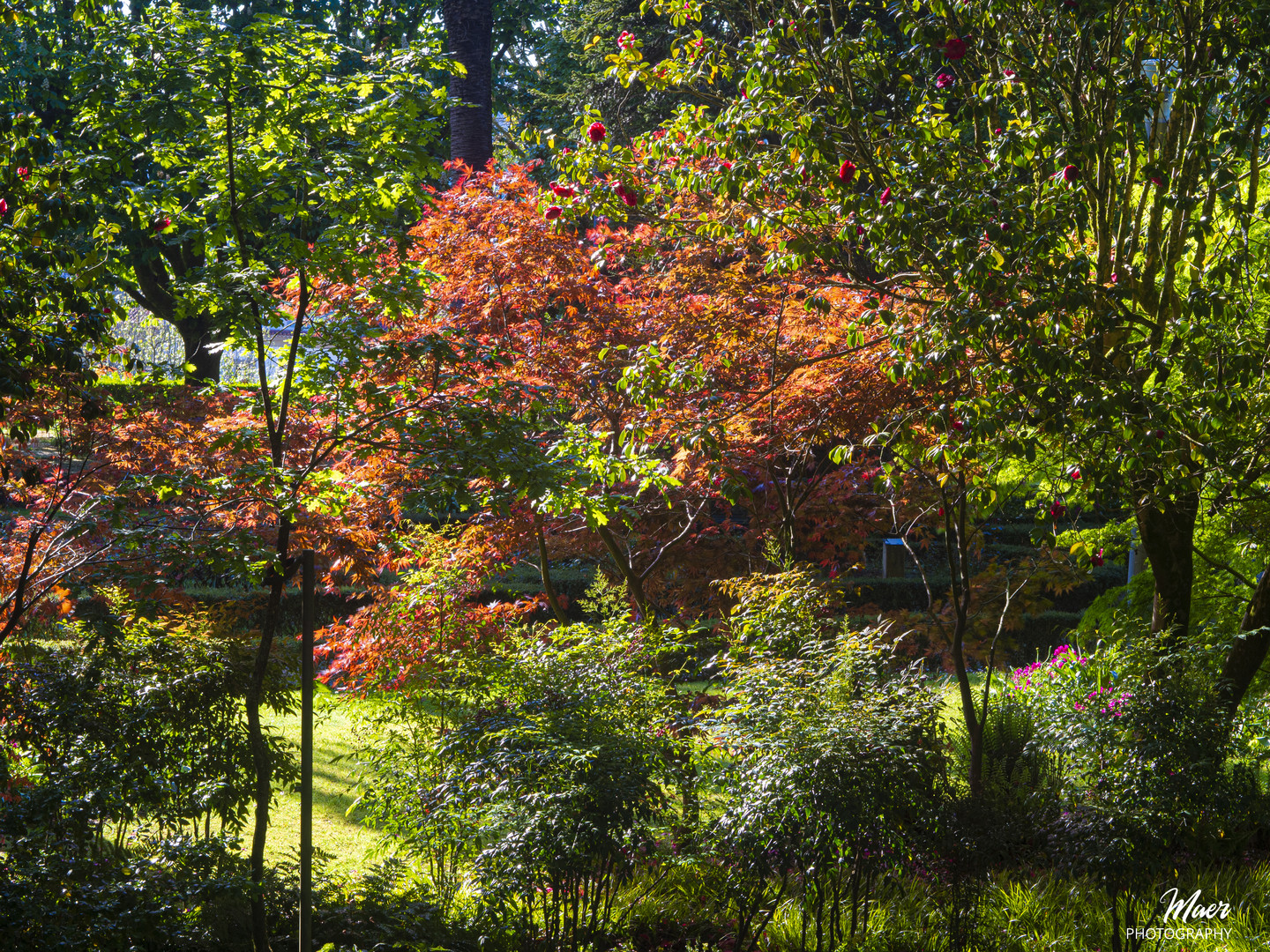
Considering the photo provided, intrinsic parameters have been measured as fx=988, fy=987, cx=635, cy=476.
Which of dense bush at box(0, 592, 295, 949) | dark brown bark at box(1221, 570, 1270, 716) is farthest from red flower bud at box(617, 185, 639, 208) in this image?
dark brown bark at box(1221, 570, 1270, 716)

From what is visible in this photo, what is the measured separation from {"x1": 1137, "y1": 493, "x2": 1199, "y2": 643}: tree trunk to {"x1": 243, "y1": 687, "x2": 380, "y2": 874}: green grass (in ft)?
14.8

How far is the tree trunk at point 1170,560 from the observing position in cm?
547

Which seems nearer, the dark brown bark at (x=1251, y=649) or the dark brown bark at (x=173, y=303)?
the dark brown bark at (x=1251, y=649)

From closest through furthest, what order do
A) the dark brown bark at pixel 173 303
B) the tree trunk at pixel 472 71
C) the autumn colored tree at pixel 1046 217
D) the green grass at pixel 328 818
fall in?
the autumn colored tree at pixel 1046 217, the green grass at pixel 328 818, the dark brown bark at pixel 173 303, the tree trunk at pixel 472 71

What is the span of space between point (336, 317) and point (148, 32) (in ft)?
4.50

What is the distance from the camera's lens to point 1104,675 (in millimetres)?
4785

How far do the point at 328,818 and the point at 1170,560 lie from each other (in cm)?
576

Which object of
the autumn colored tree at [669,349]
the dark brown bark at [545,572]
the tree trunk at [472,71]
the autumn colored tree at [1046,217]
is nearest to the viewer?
the autumn colored tree at [1046,217]

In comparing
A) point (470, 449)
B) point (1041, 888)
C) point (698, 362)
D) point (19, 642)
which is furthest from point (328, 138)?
point (1041, 888)

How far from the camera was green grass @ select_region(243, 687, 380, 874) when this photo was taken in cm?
572

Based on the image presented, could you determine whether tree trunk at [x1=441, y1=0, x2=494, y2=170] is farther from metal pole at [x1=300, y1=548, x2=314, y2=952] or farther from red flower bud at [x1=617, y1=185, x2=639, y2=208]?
metal pole at [x1=300, y1=548, x2=314, y2=952]

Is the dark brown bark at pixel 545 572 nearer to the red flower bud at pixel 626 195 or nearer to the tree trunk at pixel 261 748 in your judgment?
the red flower bud at pixel 626 195

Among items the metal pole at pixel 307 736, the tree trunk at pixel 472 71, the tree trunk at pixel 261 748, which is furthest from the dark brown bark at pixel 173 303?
the metal pole at pixel 307 736

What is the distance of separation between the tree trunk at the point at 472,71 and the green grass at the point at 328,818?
6.62 metres
